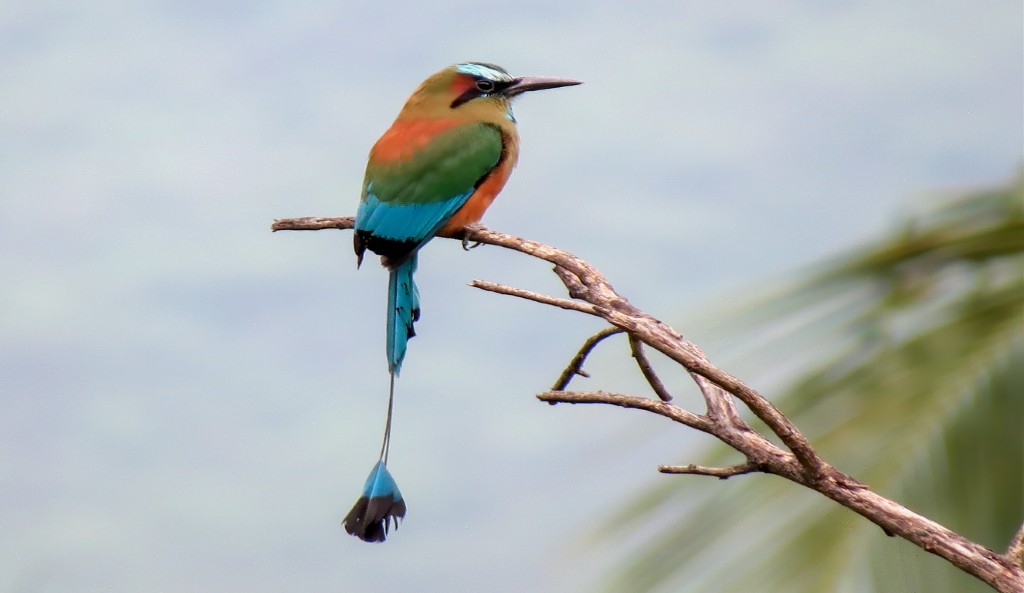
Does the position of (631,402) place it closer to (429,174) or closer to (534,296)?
(534,296)

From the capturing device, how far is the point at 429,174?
2.79 meters

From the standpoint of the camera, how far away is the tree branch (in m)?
1.73

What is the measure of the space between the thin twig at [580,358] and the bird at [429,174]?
1.14 feet

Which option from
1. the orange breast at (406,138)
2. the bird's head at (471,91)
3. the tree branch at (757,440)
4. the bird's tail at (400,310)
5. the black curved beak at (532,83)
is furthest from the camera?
the black curved beak at (532,83)

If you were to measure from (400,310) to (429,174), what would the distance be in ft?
1.27

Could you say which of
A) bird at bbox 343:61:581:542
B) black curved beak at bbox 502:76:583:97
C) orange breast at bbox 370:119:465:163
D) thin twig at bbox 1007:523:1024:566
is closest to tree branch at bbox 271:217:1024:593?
thin twig at bbox 1007:523:1024:566

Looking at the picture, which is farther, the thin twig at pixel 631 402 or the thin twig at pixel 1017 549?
the thin twig at pixel 631 402

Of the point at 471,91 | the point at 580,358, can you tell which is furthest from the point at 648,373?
the point at 471,91

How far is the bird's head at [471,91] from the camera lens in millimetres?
3059

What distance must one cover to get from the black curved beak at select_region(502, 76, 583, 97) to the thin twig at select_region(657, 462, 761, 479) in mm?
1622

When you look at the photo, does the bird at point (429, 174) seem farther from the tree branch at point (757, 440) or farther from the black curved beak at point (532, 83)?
the tree branch at point (757, 440)

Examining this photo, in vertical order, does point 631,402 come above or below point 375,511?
above

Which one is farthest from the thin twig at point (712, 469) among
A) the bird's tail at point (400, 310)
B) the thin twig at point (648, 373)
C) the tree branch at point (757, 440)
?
the bird's tail at point (400, 310)

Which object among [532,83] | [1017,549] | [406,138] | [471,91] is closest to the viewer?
[1017,549]
